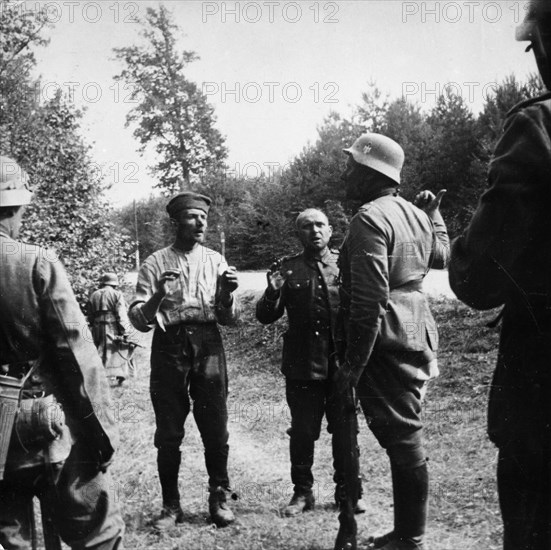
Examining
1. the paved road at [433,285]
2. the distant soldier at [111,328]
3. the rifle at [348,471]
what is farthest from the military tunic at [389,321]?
the distant soldier at [111,328]

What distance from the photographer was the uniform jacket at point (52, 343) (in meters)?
2.58

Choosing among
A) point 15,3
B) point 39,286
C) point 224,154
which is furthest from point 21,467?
point 224,154

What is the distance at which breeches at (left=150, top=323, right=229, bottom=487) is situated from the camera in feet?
13.7

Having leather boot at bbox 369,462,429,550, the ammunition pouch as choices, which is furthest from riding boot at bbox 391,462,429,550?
the ammunition pouch

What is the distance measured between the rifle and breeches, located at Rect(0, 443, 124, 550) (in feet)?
4.21

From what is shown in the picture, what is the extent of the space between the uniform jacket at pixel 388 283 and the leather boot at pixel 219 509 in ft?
5.45

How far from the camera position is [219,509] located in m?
4.21

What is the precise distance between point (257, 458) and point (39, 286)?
3973mm

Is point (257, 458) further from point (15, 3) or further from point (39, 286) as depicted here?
point (15, 3)

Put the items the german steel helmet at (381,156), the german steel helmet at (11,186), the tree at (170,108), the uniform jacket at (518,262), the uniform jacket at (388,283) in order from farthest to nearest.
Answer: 1. the tree at (170,108)
2. the german steel helmet at (381,156)
3. the uniform jacket at (388,283)
4. the german steel helmet at (11,186)
5. the uniform jacket at (518,262)

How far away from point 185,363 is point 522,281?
277 cm

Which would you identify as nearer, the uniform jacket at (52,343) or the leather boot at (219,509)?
the uniform jacket at (52,343)

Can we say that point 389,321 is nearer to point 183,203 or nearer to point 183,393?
point 183,393

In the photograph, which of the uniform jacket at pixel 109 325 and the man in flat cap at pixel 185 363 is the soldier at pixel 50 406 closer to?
the man in flat cap at pixel 185 363
